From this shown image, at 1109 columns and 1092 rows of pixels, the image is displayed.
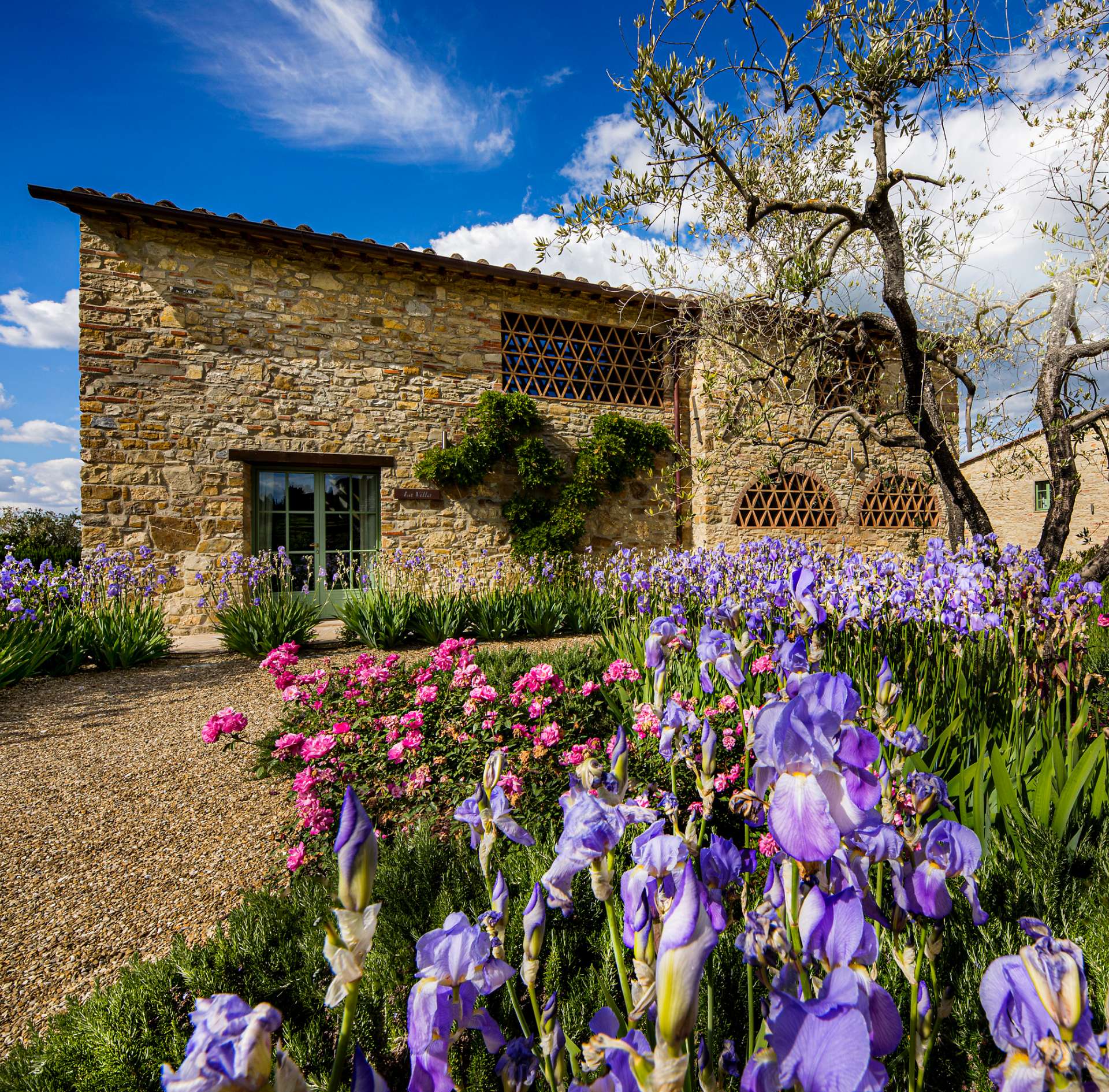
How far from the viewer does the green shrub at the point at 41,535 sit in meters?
11.3

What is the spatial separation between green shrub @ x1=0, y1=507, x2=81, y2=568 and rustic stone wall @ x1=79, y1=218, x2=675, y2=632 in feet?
17.2

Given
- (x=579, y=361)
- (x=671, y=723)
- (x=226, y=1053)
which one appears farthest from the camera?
(x=579, y=361)

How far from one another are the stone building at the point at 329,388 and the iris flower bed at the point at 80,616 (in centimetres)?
61

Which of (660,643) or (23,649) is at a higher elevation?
(660,643)

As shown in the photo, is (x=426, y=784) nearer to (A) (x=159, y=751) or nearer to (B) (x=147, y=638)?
(A) (x=159, y=751)

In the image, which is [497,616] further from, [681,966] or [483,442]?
[681,966]

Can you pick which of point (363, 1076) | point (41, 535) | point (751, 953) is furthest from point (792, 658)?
point (41, 535)

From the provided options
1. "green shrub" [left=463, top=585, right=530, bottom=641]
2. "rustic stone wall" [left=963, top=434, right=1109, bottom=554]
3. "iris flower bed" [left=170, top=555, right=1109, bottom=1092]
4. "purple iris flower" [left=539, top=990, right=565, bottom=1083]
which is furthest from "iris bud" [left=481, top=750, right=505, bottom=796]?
"rustic stone wall" [left=963, top=434, right=1109, bottom=554]

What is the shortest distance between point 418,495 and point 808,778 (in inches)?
312

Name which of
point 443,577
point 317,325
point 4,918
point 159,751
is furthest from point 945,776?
point 317,325

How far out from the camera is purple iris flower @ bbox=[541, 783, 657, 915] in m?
0.68

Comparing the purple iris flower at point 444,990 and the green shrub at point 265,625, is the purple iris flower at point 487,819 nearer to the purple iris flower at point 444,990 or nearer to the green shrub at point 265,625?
the purple iris flower at point 444,990

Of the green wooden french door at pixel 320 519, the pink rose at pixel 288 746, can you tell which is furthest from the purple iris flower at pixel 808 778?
the green wooden french door at pixel 320 519

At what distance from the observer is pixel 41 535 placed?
13.8m
